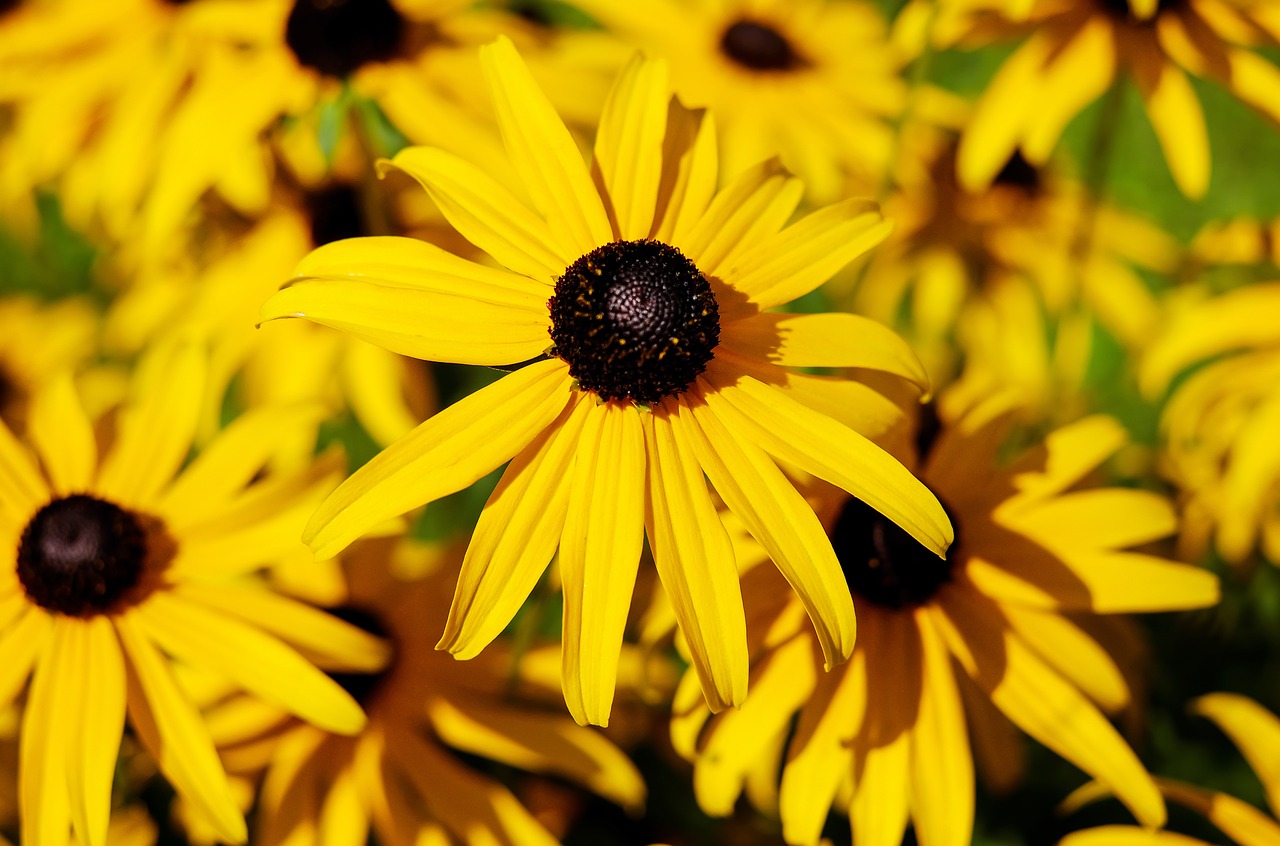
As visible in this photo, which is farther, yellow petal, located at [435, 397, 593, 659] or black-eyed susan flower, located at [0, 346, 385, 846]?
black-eyed susan flower, located at [0, 346, 385, 846]

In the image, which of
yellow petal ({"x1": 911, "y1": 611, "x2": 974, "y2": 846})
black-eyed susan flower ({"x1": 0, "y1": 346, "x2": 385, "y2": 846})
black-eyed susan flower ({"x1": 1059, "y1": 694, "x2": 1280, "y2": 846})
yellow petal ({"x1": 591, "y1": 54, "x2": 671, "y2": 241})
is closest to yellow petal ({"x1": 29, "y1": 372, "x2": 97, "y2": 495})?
black-eyed susan flower ({"x1": 0, "y1": 346, "x2": 385, "y2": 846})

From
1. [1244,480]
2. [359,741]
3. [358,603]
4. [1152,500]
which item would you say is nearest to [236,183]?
[358,603]

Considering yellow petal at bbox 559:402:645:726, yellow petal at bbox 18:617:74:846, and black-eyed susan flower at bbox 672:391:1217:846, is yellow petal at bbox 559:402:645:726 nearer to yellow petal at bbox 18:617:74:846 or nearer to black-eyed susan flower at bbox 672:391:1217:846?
black-eyed susan flower at bbox 672:391:1217:846

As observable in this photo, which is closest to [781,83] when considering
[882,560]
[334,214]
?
[334,214]

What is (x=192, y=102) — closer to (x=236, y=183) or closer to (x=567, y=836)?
(x=236, y=183)

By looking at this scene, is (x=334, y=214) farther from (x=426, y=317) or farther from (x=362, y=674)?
(x=426, y=317)

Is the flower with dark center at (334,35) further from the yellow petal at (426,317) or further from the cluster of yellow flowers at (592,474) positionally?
the yellow petal at (426,317)
